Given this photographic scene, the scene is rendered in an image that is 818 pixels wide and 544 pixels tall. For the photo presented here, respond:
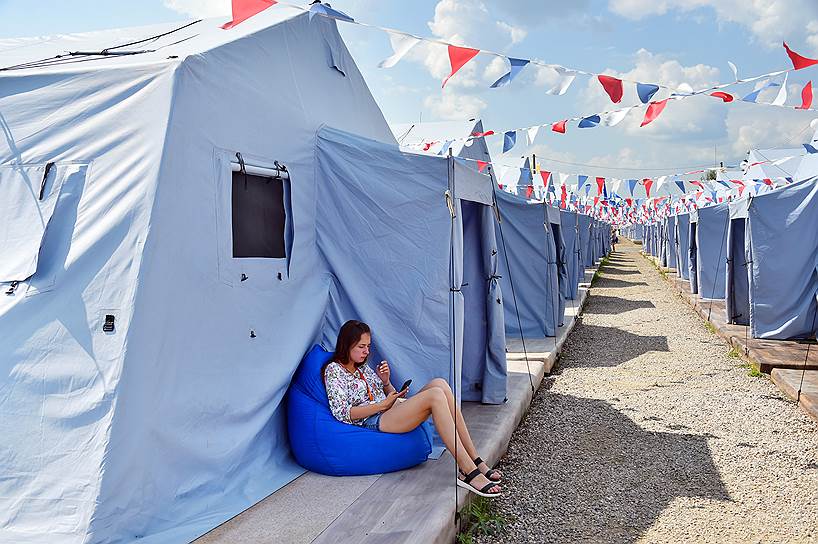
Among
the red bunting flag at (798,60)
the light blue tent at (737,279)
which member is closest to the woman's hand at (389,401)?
the red bunting flag at (798,60)

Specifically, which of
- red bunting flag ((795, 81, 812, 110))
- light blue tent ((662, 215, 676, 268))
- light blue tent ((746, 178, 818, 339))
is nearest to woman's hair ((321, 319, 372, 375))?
red bunting flag ((795, 81, 812, 110))

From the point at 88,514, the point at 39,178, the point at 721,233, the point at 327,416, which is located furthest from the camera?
the point at 721,233

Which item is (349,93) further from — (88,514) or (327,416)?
(88,514)

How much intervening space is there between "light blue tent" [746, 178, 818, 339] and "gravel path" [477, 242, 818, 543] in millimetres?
971

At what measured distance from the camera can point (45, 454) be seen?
320 cm

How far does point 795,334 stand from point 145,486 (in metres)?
8.92

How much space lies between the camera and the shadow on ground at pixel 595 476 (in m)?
4.04

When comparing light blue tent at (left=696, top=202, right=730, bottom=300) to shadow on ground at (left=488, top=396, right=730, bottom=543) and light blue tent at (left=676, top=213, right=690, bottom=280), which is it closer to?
light blue tent at (left=676, top=213, right=690, bottom=280)

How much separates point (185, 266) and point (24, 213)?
865 millimetres

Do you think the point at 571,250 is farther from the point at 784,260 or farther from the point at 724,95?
the point at 724,95

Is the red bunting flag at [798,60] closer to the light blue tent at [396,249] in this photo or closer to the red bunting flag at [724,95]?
the red bunting flag at [724,95]

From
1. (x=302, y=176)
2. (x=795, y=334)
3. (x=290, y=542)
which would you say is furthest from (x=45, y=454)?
(x=795, y=334)

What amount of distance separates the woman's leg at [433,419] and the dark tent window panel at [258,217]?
131cm

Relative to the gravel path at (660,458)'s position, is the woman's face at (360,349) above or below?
above
